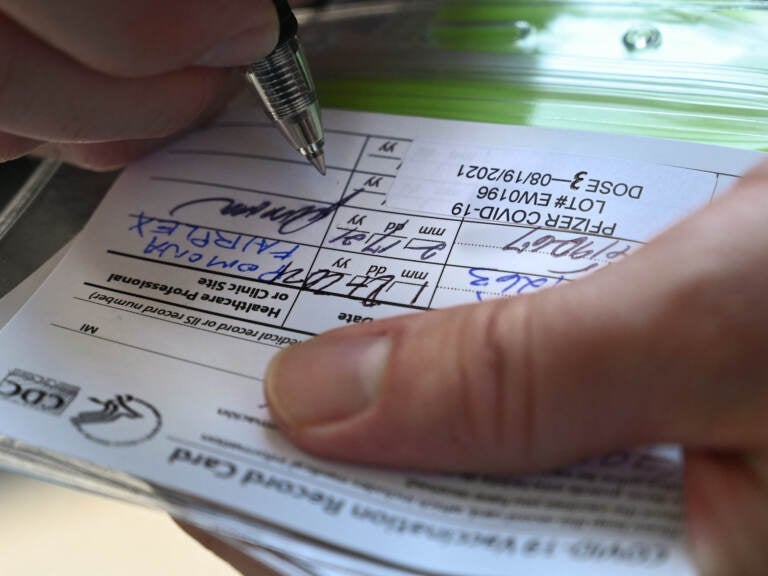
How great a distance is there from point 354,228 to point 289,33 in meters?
0.11

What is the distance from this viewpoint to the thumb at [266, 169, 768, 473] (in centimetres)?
28

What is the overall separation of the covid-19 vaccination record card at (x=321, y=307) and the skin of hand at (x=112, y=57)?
7 centimetres

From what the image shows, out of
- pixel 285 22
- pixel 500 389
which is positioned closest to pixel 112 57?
pixel 285 22

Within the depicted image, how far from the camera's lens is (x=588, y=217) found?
397 millimetres

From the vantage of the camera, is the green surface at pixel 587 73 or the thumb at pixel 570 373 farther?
the green surface at pixel 587 73

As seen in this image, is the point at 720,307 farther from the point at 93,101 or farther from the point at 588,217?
the point at 93,101

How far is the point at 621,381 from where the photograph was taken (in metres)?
0.28

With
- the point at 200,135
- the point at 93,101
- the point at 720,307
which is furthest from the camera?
the point at 200,135

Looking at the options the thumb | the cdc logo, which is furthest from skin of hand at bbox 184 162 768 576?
the cdc logo

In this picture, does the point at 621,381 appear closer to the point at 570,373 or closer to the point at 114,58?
the point at 570,373

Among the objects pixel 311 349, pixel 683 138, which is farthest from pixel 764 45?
pixel 311 349

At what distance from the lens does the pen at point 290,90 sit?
0.42 m

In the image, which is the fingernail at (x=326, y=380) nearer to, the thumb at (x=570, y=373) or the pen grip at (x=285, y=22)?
the thumb at (x=570, y=373)

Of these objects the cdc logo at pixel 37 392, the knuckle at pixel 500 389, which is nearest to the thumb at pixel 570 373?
the knuckle at pixel 500 389
